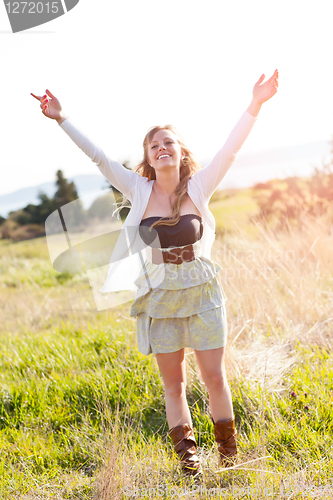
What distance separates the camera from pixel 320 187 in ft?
27.6

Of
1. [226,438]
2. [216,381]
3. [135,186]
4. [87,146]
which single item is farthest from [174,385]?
[87,146]

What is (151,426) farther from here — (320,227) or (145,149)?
(320,227)

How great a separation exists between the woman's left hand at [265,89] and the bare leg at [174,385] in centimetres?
162

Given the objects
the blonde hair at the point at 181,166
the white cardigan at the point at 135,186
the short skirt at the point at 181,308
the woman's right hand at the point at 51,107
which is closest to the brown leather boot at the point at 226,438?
the short skirt at the point at 181,308

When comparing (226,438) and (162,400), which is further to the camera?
(162,400)

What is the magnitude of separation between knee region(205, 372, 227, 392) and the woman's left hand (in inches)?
65.7

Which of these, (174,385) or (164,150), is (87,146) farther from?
(174,385)

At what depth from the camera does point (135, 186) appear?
2555 mm

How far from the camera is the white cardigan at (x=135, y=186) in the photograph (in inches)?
94.7

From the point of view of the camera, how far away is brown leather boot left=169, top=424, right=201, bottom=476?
2.33 m

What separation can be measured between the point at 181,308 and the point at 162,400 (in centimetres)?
112

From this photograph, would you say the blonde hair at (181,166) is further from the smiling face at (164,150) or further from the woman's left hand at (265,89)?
the woman's left hand at (265,89)

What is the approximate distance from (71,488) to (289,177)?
7.65m

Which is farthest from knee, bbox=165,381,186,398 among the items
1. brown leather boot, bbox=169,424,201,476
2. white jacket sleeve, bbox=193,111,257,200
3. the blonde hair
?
white jacket sleeve, bbox=193,111,257,200
